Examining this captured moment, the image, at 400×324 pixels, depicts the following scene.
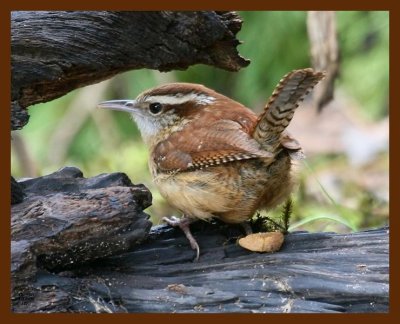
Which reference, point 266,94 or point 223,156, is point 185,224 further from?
point 266,94

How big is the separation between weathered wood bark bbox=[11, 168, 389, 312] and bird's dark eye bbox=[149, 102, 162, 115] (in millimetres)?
558

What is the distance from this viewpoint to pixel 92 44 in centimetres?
383

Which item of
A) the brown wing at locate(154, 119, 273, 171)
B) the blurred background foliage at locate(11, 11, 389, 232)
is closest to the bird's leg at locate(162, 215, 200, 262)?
the brown wing at locate(154, 119, 273, 171)

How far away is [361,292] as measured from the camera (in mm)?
3494

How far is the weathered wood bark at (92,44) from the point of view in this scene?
3.74 meters

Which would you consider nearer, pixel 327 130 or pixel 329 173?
pixel 329 173

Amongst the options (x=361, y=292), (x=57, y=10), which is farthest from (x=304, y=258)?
(x=57, y=10)

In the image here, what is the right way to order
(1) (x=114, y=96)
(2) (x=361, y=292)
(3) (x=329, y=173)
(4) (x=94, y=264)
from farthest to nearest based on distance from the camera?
(1) (x=114, y=96) → (3) (x=329, y=173) → (4) (x=94, y=264) → (2) (x=361, y=292)

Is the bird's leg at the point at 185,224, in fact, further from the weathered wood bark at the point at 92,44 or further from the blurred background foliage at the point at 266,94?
the blurred background foliage at the point at 266,94

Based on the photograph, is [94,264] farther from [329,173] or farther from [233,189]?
[329,173]

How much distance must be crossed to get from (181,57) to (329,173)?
427 centimetres

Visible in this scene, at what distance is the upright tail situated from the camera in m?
3.54

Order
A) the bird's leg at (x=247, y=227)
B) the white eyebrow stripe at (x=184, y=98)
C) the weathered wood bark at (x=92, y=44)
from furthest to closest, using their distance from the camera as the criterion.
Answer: the white eyebrow stripe at (x=184, y=98) → the bird's leg at (x=247, y=227) → the weathered wood bark at (x=92, y=44)

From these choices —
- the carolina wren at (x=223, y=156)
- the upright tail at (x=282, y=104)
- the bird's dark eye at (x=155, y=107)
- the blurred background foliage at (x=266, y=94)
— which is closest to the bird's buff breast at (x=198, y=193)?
the carolina wren at (x=223, y=156)
